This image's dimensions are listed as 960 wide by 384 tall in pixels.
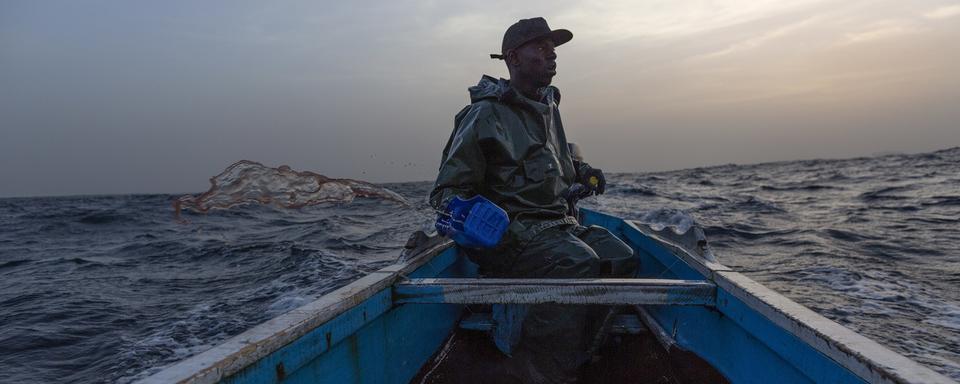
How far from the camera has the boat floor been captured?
3.51m

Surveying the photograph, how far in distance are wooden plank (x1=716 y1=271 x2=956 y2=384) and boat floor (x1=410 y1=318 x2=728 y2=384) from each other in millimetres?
820

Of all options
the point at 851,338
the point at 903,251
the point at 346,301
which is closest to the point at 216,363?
the point at 346,301

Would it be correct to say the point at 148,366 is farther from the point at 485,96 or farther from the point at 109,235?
the point at 109,235

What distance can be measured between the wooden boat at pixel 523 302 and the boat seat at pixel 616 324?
0.5 inches

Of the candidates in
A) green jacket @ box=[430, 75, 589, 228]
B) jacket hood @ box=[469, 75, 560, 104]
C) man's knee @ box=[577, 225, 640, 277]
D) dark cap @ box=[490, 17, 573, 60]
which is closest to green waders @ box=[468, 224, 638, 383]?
man's knee @ box=[577, 225, 640, 277]

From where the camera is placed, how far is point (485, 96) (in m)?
3.74

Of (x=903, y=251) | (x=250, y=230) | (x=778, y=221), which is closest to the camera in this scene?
(x=903, y=251)

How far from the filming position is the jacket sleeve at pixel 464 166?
3350 mm

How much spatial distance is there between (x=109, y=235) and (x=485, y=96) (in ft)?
66.4

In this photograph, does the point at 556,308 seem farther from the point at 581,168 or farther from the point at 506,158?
the point at 581,168

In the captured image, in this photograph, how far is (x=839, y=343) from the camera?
1.97m

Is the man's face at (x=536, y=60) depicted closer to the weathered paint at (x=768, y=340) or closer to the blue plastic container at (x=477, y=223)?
the blue plastic container at (x=477, y=223)

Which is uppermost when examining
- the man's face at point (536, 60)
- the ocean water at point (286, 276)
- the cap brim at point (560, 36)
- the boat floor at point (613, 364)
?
the cap brim at point (560, 36)

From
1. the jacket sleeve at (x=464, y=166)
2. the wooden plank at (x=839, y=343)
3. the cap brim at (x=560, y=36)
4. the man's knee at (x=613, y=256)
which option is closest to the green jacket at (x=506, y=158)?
the jacket sleeve at (x=464, y=166)
